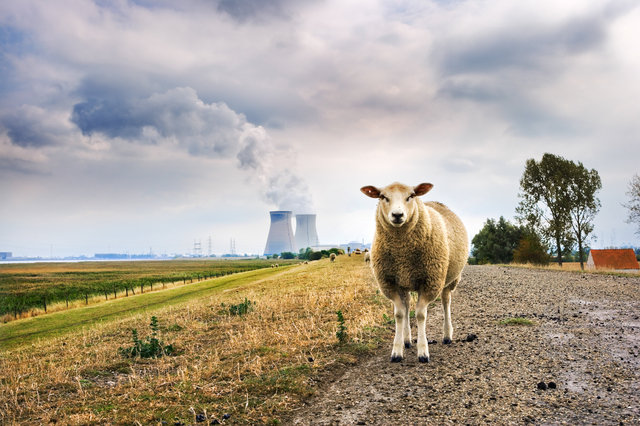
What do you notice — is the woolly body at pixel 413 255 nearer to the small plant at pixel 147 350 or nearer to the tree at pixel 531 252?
the small plant at pixel 147 350

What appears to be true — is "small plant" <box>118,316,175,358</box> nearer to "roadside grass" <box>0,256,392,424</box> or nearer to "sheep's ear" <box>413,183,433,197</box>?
"roadside grass" <box>0,256,392,424</box>

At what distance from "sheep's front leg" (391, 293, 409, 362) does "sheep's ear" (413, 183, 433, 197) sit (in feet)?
7.53

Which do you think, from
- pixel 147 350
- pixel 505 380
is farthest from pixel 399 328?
pixel 147 350

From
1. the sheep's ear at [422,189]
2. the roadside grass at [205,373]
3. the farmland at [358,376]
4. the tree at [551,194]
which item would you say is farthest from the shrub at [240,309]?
the tree at [551,194]

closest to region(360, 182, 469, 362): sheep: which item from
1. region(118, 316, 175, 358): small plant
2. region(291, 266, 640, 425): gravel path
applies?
region(291, 266, 640, 425): gravel path

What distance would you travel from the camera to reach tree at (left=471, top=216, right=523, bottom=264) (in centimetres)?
7156

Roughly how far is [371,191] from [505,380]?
4.16 metres

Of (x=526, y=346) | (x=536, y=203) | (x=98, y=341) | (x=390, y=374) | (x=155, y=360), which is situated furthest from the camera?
(x=536, y=203)

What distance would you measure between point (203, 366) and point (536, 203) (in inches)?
1743

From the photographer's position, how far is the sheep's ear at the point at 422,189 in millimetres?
7805

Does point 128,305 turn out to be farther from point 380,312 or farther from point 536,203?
point 536,203

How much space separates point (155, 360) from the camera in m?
10.0

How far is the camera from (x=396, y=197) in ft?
24.5

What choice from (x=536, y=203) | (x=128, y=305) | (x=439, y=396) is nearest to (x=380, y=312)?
(x=439, y=396)
